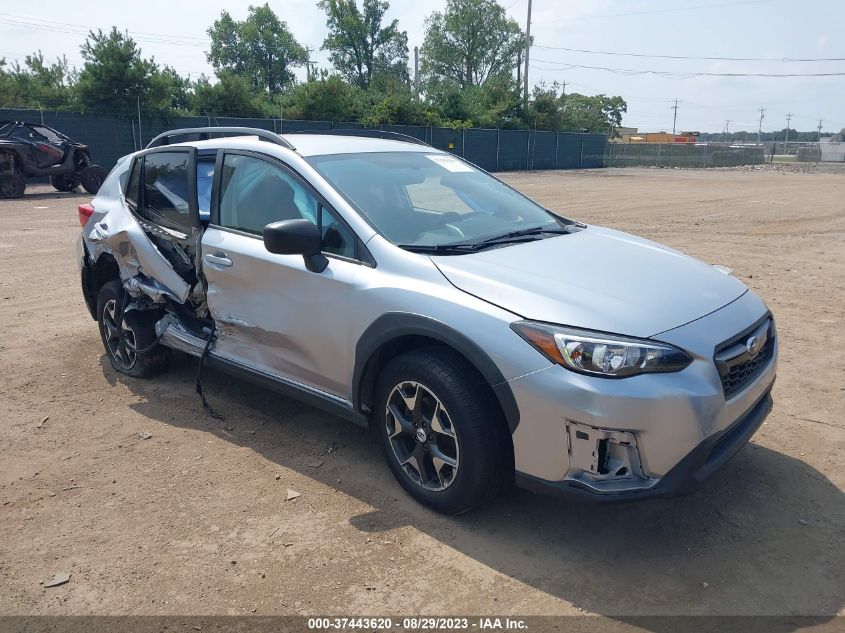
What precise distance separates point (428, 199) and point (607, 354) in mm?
1784

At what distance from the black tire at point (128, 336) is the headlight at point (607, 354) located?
3.28 metres

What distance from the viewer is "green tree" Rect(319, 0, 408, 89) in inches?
3027

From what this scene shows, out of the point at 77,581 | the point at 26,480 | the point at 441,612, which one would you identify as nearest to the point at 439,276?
the point at 441,612

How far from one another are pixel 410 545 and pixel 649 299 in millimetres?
1540

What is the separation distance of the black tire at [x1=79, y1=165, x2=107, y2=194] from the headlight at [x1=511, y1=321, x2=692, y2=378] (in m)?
21.1

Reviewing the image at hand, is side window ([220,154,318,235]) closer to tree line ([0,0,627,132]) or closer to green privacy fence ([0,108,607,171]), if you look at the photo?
green privacy fence ([0,108,607,171])

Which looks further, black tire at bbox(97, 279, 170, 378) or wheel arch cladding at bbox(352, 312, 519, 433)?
black tire at bbox(97, 279, 170, 378)

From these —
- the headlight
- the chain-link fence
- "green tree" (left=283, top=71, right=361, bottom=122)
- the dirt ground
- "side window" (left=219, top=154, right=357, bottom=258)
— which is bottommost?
the dirt ground

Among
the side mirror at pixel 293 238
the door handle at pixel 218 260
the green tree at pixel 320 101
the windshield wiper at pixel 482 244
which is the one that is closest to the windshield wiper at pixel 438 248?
the windshield wiper at pixel 482 244

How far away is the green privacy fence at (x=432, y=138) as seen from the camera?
86.7 ft

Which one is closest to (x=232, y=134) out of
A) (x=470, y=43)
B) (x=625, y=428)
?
(x=625, y=428)

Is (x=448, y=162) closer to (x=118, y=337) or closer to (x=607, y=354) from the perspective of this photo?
(x=607, y=354)

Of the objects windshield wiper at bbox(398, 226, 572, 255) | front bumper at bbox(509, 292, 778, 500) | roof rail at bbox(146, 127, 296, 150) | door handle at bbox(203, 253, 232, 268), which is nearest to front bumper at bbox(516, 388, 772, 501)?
front bumper at bbox(509, 292, 778, 500)

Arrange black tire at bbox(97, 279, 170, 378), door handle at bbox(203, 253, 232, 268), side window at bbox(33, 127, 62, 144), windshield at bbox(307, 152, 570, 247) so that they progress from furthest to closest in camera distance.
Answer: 1. side window at bbox(33, 127, 62, 144)
2. black tire at bbox(97, 279, 170, 378)
3. door handle at bbox(203, 253, 232, 268)
4. windshield at bbox(307, 152, 570, 247)
